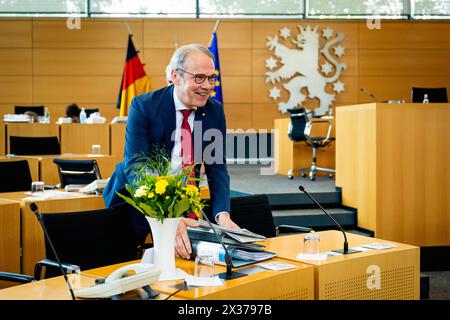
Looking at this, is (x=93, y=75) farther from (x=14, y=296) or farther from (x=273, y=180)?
(x=14, y=296)

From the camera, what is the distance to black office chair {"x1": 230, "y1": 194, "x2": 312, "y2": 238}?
340 cm

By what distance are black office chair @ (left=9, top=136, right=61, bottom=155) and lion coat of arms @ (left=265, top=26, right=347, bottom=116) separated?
6.17 metres

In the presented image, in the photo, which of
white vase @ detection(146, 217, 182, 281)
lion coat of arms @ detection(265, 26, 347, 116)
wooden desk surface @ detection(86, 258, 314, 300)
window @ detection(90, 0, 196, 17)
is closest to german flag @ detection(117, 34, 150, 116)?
window @ detection(90, 0, 196, 17)

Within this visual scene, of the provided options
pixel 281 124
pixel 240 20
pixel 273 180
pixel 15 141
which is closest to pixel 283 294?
pixel 15 141

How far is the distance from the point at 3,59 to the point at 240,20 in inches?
185

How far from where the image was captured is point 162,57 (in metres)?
11.9

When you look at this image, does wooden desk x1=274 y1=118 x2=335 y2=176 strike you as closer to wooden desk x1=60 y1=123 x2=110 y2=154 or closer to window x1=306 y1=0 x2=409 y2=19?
wooden desk x1=60 y1=123 x2=110 y2=154

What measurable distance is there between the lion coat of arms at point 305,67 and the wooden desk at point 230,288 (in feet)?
32.2

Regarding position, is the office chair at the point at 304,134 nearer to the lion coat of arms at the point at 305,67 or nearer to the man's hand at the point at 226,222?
the lion coat of arms at the point at 305,67

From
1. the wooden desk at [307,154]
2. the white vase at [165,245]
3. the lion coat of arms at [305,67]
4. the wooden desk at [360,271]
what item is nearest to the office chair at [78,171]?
the wooden desk at [360,271]

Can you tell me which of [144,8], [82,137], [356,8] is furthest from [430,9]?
[82,137]

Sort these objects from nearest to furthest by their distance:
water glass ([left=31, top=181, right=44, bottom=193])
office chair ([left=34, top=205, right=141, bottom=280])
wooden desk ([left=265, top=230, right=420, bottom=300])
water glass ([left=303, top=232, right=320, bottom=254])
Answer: wooden desk ([left=265, top=230, right=420, bottom=300]), water glass ([left=303, top=232, right=320, bottom=254]), office chair ([left=34, top=205, right=141, bottom=280]), water glass ([left=31, top=181, right=44, bottom=193])

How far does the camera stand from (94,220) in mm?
2834

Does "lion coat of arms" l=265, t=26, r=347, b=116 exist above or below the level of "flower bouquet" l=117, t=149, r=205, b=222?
above
